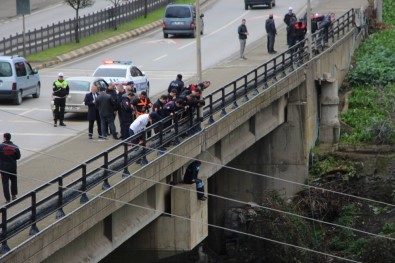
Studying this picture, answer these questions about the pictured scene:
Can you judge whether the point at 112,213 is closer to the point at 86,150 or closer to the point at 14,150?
the point at 14,150

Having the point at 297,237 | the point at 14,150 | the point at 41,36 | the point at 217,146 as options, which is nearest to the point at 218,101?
the point at 217,146

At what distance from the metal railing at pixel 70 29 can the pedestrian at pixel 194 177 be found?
23989mm

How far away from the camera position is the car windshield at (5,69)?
37.6 meters

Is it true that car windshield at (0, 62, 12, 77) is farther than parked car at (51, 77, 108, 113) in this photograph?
Yes

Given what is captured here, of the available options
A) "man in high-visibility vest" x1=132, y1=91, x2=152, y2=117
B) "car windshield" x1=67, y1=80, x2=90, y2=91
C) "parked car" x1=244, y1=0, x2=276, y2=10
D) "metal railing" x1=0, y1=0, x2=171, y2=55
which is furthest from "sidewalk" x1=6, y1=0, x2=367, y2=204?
"parked car" x1=244, y1=0, x2=276, y2=10

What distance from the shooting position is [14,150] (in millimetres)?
22031

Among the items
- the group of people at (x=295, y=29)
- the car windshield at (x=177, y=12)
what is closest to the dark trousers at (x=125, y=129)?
the group of people at (x=295, y=29)

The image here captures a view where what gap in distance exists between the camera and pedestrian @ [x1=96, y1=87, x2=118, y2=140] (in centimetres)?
2941

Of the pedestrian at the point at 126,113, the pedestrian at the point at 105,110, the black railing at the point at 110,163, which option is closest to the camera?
the black railing at the point at 110,163

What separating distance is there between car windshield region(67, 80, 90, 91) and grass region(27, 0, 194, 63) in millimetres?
14648

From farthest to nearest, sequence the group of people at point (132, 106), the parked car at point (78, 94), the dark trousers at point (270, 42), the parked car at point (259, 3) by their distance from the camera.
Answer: the parked car at point (259, 3), the dark trousers at point (270, 42), the parked car at point (78, 94), the group of people at point (132, 106)

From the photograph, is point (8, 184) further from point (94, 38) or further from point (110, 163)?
point (94, 38)

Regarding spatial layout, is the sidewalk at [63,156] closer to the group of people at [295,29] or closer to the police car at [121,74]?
the group of people at [295,29]

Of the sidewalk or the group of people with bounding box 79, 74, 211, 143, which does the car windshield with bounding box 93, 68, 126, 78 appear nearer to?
the sidewalk
